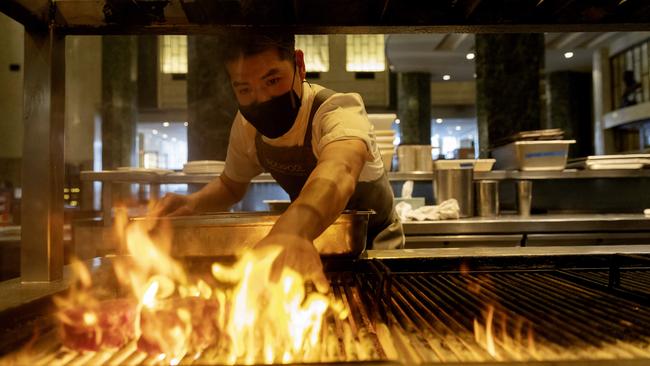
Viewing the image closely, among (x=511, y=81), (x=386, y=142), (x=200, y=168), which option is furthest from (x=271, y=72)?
(x=511, y=81)

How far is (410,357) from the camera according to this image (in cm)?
68

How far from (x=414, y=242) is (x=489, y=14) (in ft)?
6.68

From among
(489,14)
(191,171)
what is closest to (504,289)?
(489,14)

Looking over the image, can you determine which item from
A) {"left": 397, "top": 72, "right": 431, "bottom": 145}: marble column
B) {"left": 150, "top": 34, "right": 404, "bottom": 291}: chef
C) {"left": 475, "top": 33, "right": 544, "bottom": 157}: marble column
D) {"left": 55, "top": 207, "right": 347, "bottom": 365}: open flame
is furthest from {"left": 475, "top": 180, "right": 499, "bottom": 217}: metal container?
{"left": 397, "top": 72, "right": 431, "bottom": 145}: marble column

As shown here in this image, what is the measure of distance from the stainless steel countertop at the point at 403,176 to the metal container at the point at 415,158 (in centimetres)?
8

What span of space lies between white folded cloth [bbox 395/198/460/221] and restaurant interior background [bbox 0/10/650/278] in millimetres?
605

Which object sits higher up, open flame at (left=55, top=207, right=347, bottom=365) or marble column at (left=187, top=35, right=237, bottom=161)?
Result: marble column at (left=187, top=35, right=237, bottom=161)

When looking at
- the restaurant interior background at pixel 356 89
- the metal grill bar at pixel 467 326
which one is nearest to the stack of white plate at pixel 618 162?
the restaurant interior background at pixel 356 89

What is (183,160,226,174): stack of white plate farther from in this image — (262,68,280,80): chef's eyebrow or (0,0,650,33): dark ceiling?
(0,0,650,33): dark ceiling

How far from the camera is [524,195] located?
3.32 m

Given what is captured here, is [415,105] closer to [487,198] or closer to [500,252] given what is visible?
[487,198]

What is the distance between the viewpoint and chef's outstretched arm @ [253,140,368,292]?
89 centimetres

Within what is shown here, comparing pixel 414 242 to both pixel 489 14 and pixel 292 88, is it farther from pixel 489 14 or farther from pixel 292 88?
pixel 489 14

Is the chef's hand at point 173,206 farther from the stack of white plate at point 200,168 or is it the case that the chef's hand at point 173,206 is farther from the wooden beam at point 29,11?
the stack of white plate at point 200,168
